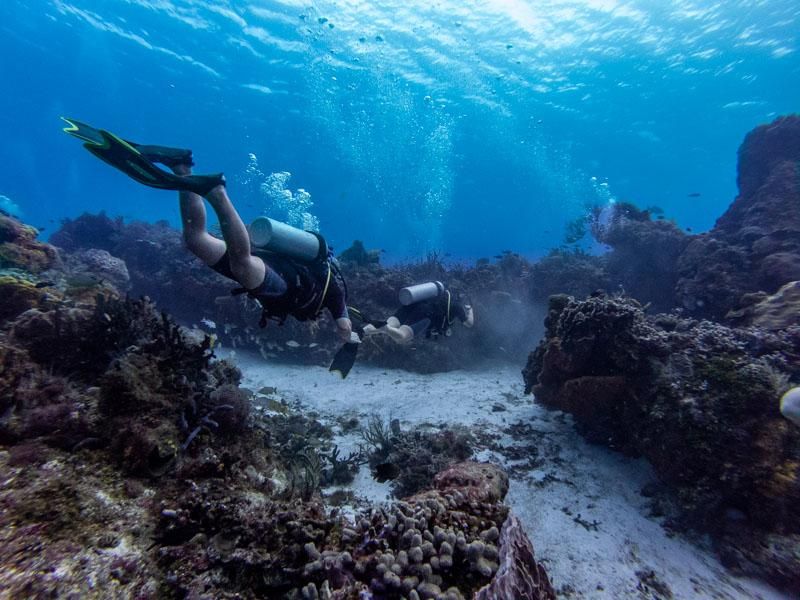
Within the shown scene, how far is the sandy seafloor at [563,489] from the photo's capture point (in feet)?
13.9

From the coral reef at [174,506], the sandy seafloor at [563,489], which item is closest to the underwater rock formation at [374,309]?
the sandy seafloor at [563,489]

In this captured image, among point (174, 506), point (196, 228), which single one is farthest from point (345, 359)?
point (174, 506)

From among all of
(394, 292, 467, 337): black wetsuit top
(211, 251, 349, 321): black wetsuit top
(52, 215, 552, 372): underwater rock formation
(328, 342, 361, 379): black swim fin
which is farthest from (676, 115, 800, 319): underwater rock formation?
(211, 251, 349, 321): black wetsuit top

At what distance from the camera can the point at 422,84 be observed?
116 ft

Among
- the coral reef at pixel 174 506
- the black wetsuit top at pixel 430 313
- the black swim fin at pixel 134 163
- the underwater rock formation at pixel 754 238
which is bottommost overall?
the coral reef at pixel 174 506

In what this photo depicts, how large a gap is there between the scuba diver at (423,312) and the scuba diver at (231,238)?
2.51 metres

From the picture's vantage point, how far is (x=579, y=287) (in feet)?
46.1

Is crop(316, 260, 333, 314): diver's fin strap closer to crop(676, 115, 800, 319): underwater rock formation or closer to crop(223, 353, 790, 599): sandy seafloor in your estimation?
crop(223, 353, 790, 599): sandy seafloor

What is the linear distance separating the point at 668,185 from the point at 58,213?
149784 mm

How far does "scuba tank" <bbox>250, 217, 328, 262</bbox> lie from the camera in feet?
15.8

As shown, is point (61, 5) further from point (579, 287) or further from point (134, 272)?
point (579, 287)

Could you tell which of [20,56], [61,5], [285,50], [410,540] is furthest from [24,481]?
[20,56]

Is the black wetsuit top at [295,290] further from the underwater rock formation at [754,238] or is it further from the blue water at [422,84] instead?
the blue water at [422,84]

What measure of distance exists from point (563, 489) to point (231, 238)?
5.78 meters
